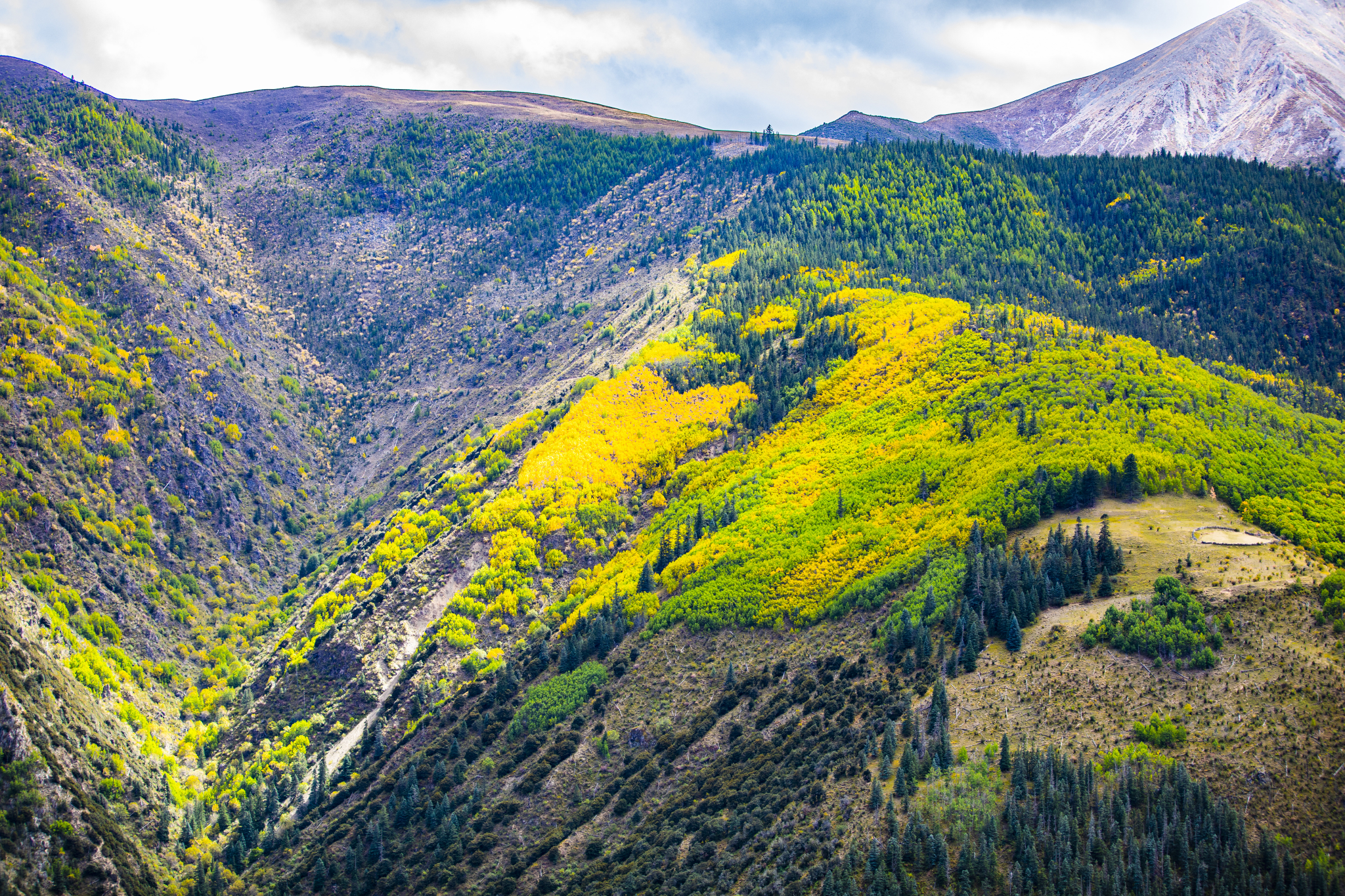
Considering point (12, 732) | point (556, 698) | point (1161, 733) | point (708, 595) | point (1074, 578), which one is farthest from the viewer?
point (708, 595)

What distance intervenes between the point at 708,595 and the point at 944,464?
3098 centimetres

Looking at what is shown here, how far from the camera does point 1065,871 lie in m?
66.2

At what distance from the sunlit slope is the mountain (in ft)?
2.03

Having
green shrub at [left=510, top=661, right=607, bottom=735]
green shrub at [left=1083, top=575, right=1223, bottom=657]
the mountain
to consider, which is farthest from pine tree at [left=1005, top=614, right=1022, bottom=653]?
green shrub at [left=510, top=661, right=607, bottom=735]

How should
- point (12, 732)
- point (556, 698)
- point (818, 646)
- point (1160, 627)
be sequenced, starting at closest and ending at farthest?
point (1160, 627), point (818, 646), point (12, 732), point (556, 698)

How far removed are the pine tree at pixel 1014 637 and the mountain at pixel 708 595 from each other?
56.6 inches

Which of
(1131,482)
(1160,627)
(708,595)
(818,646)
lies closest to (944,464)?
(1131,482)

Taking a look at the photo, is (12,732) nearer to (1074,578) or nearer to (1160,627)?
(1074,578)

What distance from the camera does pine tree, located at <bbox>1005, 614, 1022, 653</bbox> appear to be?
286 ft

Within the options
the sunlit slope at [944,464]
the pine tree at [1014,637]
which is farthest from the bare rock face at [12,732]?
the pine tree at [1014,637]

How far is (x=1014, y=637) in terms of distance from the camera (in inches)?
3450

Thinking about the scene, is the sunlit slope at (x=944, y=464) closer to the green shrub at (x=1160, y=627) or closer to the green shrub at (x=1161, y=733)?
the green shrub at (x=1160, y=627)

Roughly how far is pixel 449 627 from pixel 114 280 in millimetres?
103119

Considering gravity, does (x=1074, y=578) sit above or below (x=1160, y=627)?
above
